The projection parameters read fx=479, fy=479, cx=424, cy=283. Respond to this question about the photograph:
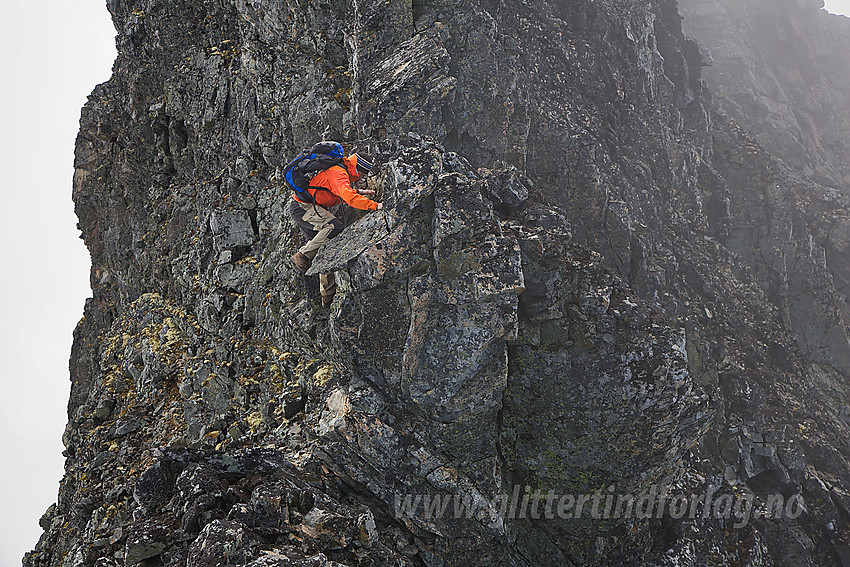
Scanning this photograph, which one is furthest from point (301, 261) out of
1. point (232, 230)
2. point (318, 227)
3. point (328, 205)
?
point (232, 230)

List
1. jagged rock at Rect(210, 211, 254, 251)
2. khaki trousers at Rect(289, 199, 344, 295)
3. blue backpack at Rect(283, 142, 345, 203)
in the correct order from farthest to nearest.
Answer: jagged rock at Rect(210, 211, 254, 251), khaki trousers at Rect(289, 199, 344, 295), blue backpack at Rect(283, 142, 345, 203)

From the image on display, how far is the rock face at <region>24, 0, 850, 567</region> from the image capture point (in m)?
11.6

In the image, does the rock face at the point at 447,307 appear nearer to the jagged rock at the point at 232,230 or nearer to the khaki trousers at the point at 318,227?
the jagged rock at the point at 232,230

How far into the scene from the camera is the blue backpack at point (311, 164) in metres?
11.9

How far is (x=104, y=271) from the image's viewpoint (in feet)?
91.4

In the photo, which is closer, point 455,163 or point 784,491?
point 455,163

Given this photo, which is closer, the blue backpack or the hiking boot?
the blue backpack

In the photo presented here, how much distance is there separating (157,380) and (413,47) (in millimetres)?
16279

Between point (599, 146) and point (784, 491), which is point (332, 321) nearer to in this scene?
point (599, 146)

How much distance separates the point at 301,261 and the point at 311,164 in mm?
2911

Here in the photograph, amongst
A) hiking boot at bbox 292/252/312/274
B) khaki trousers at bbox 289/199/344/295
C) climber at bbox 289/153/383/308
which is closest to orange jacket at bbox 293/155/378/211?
climber at bbox 289/153/383/308

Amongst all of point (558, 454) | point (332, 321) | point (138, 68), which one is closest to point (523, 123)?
point (332, 321)

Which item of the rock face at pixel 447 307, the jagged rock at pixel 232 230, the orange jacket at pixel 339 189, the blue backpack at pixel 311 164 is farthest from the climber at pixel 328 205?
the jagged rock at pixel 232 230

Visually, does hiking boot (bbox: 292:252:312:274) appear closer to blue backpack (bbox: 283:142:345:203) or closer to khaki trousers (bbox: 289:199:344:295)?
khaki trousers (bbox: 289:199:344:295)
